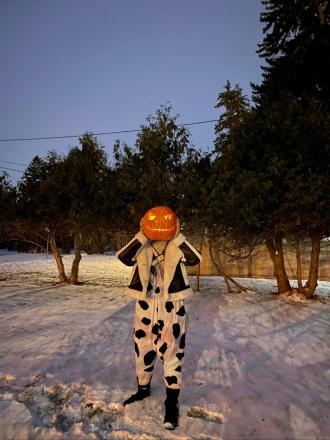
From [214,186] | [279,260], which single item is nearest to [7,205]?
[214,186]

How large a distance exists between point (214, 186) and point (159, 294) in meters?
6.34

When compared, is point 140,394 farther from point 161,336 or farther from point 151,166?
point 151,166

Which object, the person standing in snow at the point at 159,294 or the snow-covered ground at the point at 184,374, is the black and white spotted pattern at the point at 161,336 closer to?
the person standing in snow at the point at 159,294

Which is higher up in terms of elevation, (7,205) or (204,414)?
(7,205)

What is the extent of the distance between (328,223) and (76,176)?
8.32m

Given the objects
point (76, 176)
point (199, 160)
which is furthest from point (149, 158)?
point (76, 176)

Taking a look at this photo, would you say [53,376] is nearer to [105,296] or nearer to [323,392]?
[323,392]

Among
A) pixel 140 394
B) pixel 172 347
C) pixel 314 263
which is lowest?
pixel 140 394

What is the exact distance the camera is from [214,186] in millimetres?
9758

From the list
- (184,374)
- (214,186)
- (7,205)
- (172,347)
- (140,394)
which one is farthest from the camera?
(7,205)

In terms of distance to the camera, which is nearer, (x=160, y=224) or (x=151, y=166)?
(x=160, y=224)

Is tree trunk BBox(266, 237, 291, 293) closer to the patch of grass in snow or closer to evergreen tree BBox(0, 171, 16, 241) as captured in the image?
the patch of grass in snow

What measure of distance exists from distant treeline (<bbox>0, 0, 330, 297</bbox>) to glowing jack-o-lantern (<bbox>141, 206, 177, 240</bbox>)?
5.08 meters

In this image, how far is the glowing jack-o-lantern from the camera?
3844 millimetres
